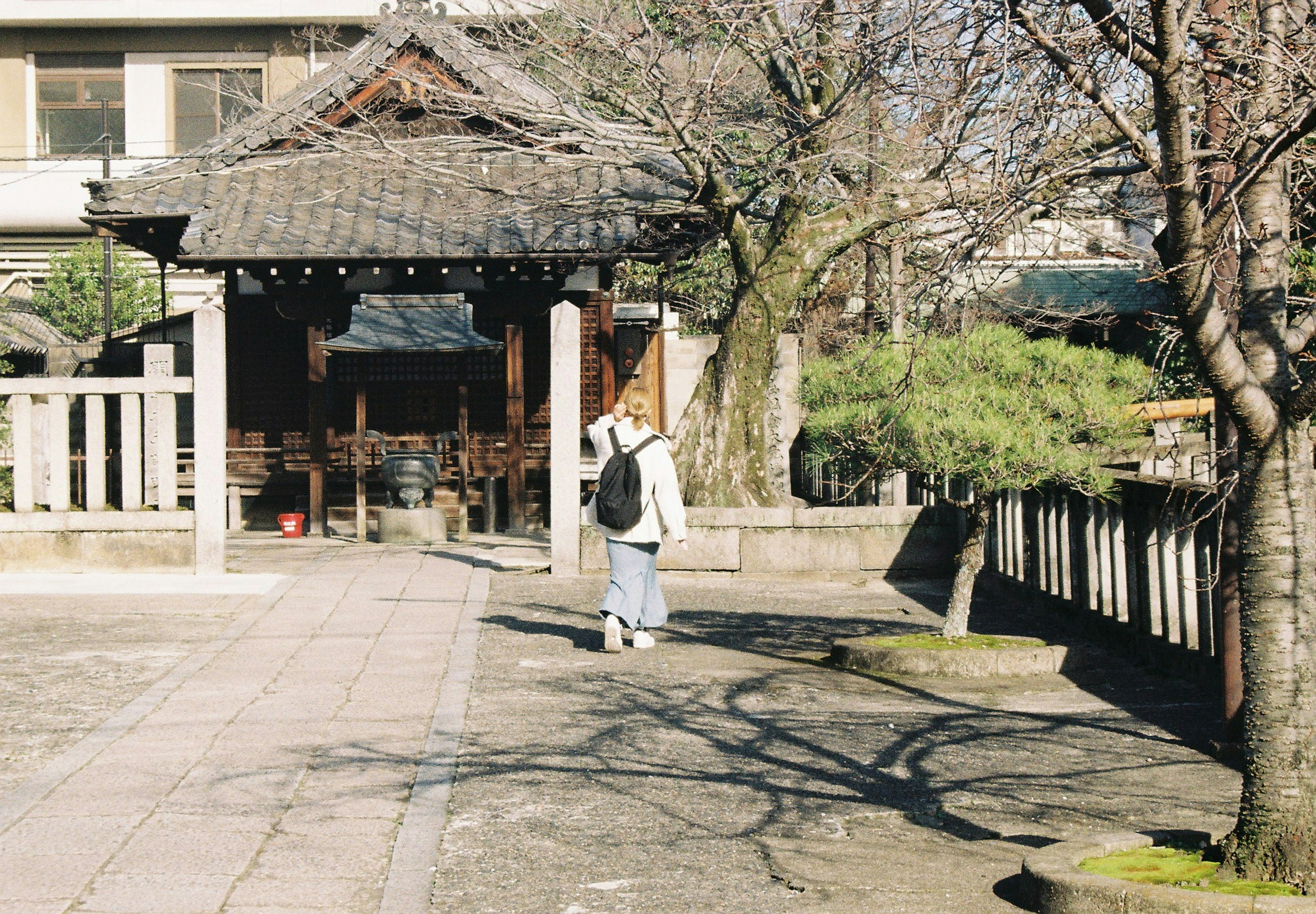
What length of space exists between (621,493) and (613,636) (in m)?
0.94

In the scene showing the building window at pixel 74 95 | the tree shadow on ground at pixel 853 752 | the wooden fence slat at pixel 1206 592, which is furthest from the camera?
the building window at pixel 74 95

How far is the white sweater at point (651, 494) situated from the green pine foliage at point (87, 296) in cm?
1957

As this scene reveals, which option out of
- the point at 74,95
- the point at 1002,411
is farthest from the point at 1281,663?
the point at 74,95

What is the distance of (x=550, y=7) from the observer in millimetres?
14188

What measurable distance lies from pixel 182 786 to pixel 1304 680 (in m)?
4.28

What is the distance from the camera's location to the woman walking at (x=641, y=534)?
8.80 metres

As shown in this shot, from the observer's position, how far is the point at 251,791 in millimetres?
5453

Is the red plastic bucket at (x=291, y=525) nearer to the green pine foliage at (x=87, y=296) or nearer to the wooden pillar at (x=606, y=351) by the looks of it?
the wooden pillar at (x=606, y=351)

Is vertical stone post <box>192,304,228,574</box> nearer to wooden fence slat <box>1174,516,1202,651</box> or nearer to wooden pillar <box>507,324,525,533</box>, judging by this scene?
wooden pillar <box>507,324,525,533</box>

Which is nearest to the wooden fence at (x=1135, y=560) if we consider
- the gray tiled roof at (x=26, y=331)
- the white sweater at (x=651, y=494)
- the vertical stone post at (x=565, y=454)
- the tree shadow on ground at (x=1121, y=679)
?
the tree shadow on ground at (x=1121, y=679)

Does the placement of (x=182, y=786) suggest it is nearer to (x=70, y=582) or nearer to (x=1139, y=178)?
(x=70, y=582)

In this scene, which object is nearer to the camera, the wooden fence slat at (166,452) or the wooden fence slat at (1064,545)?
the wooden fence slat at (1064,545)

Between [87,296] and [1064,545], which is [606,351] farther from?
[87,296]

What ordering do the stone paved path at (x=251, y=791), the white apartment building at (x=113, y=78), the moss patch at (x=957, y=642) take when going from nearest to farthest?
the stone paved path at (x=251, y=791) < the moss patch at (x=957, y=642) < the white apartment building at (x=113, y=78)
